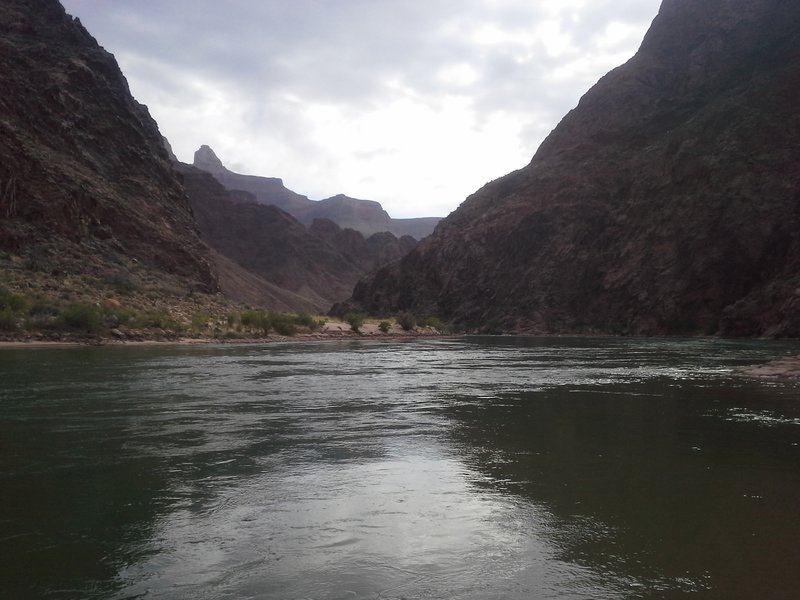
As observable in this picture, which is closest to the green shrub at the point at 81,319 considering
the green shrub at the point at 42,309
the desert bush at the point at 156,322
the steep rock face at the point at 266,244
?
the green shrub at the point at 42,309

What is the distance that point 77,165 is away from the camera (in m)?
49.3

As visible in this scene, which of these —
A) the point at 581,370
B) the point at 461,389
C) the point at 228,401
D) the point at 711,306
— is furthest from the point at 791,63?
the point at 228,401

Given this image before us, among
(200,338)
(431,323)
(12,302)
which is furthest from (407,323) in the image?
(12,302)

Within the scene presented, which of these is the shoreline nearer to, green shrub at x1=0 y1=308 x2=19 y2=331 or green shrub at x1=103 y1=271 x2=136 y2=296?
green shrub at x1=0 y1=308 x2=19 y2=331

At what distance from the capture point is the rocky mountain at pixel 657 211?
177 ft

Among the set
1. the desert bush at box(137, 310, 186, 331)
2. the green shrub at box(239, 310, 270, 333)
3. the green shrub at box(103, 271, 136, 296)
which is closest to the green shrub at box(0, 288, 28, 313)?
the desert bush at box(137, 310, 186, 331)

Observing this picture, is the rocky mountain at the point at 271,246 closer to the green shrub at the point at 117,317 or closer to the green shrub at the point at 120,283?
the green shrub at the point at 120,283

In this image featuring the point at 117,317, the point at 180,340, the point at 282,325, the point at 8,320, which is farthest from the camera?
the point at 282,325

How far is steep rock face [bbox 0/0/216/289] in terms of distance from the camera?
137ft

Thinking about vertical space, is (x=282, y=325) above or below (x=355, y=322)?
below

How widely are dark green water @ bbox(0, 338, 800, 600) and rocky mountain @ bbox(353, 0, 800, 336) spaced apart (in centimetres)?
3881

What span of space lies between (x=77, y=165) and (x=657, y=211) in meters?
53.2

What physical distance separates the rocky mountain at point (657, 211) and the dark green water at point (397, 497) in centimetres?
3881

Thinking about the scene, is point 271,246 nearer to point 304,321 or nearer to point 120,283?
point 304,321
